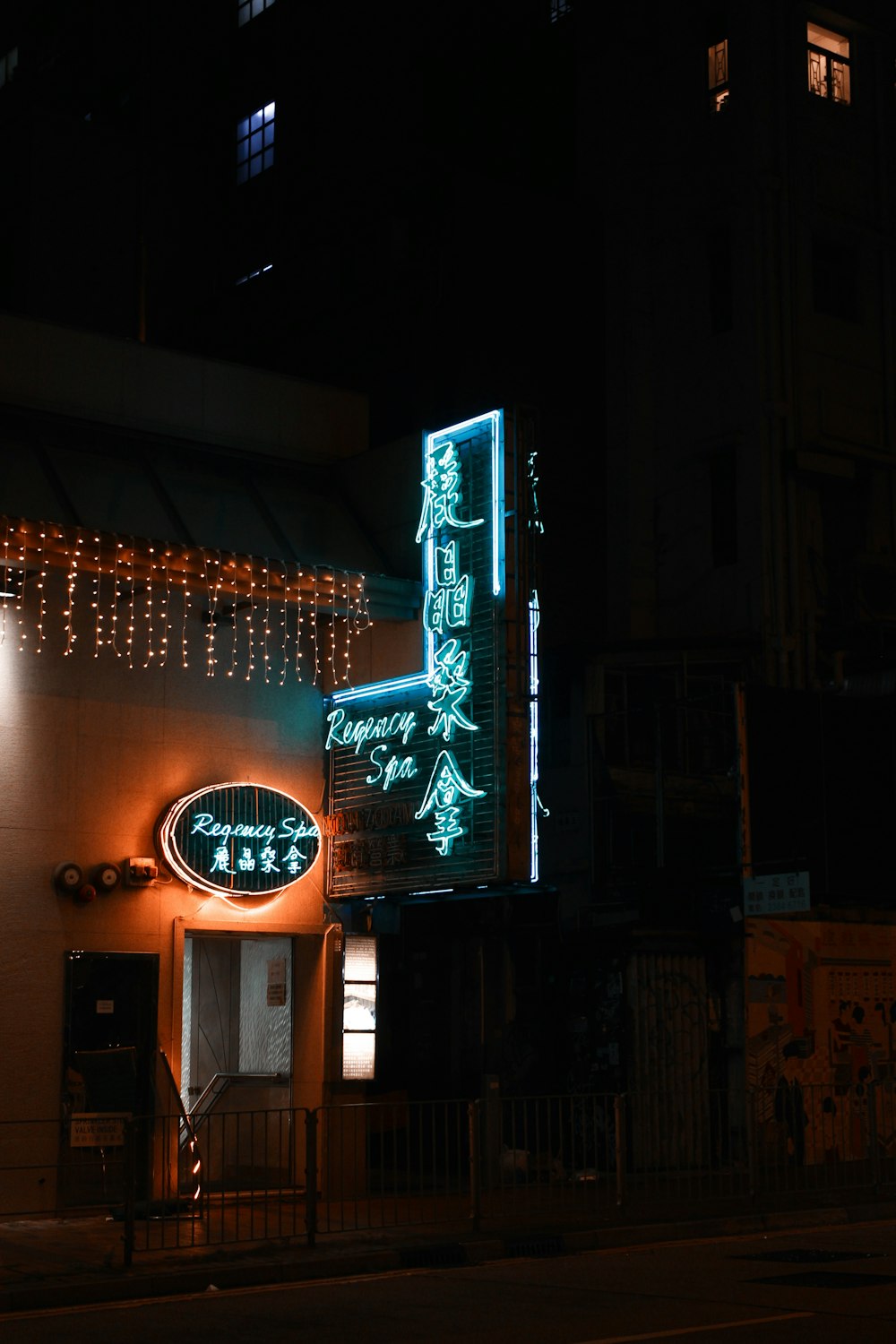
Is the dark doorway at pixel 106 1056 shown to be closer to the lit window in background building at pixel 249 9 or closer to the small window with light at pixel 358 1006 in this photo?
the small window with light at pixel 358 1006

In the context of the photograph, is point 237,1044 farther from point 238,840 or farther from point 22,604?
point 22,604

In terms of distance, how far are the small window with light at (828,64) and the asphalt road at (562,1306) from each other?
64.7ft

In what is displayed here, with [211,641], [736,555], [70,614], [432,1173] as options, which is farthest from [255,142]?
[432,1173]

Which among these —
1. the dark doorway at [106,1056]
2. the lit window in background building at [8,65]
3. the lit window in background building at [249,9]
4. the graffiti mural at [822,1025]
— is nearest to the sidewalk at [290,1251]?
the dark doorway at [106,1056]

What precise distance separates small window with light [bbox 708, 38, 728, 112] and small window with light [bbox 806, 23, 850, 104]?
140cm

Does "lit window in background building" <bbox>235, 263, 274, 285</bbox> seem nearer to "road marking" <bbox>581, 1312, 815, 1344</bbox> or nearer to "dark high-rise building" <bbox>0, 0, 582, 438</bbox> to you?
"dark high-rise building" <bbox>0, 0, 582, 438</bbox>

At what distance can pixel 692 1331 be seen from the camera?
9906mm

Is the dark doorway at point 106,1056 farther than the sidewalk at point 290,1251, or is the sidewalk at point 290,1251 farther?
the dark doorway at point 106,1056

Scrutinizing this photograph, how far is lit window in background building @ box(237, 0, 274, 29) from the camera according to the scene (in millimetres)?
29500

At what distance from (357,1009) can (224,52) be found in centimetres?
1916

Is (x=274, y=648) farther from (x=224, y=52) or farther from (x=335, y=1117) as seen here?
(x=224, y=52)

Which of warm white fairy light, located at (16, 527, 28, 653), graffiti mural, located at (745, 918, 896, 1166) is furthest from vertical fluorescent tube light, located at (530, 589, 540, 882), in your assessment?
graffiti mural, located at (745, 918, 896, 1166)

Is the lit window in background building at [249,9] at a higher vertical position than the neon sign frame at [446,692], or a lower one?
higher

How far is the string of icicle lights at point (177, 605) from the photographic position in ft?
54.5
